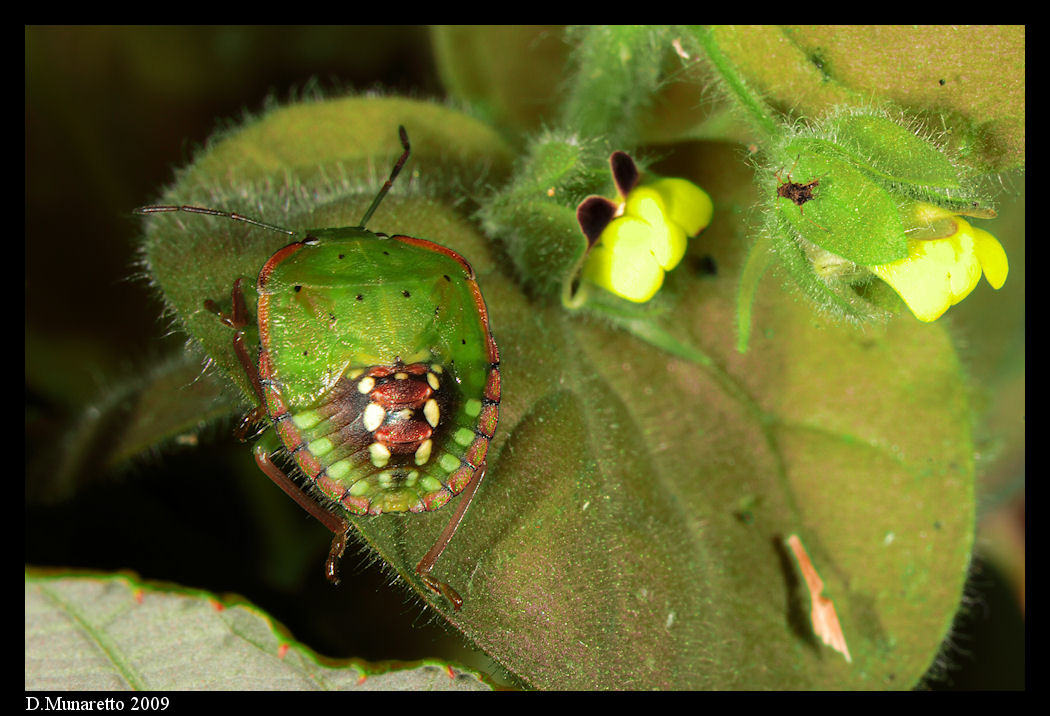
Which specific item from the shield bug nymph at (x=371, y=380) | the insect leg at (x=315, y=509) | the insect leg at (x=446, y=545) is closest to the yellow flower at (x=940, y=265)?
the shield bug nymph at (x=371, y=380)

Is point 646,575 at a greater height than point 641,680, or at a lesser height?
greater

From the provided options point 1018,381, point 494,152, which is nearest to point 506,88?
point 494,152

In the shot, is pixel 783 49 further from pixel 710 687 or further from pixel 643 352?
pixel 710 687

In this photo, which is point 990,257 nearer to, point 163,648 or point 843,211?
point 843,211

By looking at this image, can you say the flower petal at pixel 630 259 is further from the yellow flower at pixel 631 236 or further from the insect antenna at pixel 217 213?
the insect antenna at pixel 217 213

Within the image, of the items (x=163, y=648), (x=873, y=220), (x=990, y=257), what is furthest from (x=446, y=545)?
(x=990, y=257)
